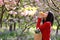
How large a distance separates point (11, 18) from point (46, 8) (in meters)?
2.14

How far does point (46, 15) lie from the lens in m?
5.00

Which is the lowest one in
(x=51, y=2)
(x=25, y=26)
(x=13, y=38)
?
(x=13, y=38)

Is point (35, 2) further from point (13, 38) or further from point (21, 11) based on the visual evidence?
point (13, 38)

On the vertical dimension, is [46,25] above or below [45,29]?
above

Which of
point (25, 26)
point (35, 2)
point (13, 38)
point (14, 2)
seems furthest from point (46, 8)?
point (13, 38)

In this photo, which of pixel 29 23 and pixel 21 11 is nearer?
pixel 21 11

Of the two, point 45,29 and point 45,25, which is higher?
point 45,25

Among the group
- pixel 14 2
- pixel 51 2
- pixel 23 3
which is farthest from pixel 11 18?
pixel 51 2

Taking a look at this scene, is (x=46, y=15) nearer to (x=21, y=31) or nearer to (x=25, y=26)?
(x=25, y=26)

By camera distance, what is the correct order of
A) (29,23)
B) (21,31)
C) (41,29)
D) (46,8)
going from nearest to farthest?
(41,29), (46,8), (29,23), (21,31)

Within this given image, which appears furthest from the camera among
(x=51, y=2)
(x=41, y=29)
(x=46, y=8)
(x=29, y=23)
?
(x=29, y=23)

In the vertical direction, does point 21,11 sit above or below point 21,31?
above

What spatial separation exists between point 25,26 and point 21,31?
0.89 m

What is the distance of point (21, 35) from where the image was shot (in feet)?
31.6
